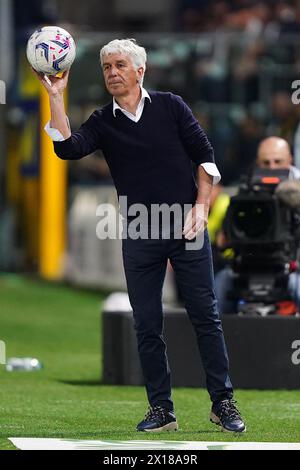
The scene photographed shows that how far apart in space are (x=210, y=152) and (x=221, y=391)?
126cm

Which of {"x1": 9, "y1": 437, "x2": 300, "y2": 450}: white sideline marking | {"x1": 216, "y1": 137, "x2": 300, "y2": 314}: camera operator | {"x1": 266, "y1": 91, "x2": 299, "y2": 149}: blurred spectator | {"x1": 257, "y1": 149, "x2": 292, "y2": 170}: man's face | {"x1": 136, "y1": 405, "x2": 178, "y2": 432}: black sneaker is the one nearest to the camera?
{"x1": 9, "y1": 437, "x2": 300, "y2": 450}: white sideline marking

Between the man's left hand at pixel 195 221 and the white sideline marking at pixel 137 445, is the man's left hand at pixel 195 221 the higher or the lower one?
the higher one

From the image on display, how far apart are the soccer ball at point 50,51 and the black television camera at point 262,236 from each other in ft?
8.66

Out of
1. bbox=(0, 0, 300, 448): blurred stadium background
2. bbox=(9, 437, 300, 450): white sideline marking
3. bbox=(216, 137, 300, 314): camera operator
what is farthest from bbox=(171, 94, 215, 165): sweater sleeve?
bbox=(0, 0, 300, 448): blurred stadium background

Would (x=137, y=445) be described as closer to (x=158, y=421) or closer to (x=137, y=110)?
(x=158, y=421)

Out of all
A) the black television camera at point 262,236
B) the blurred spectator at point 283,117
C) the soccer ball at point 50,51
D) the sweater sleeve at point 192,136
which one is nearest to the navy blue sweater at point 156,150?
the sweater sleeve at point 192,136

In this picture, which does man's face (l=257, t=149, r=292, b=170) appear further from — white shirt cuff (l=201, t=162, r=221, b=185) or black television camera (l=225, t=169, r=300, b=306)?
white shirt cuff (l=201, t=162, r=221, b=185)

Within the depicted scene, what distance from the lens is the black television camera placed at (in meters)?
11.1

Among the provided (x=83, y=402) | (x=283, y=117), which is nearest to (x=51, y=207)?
(x=283, y=117)

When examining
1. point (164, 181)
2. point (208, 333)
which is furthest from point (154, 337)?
point (164, 181)

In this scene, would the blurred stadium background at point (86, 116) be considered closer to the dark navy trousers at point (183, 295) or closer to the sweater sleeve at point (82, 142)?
the dark navy trousers at point (183, 295)

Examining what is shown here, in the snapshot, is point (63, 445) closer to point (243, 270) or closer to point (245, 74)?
point (243, 270)

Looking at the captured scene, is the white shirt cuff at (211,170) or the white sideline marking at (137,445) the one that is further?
the white shirt cuff at (211,170)

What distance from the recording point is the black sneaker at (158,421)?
28.6 feet
